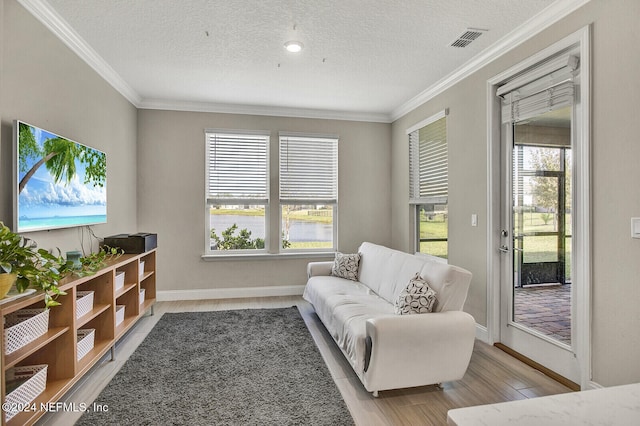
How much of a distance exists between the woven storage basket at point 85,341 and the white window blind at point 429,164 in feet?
11.8

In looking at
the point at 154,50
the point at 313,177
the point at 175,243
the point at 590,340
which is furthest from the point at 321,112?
the point at 590,340

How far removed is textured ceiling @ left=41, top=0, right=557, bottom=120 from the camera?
247 cm

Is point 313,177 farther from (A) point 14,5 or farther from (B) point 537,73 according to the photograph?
(A) point 14,5

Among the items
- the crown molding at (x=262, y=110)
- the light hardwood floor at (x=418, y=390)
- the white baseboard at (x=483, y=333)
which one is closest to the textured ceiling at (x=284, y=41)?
the crown molding at (x=262, y=110)

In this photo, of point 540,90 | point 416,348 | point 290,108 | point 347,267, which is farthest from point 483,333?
point 290,108

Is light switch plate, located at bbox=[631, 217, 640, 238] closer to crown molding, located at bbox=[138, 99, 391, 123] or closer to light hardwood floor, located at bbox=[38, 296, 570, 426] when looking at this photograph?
light hardwood floor, located at bbox=[38, 296, 570, 426]

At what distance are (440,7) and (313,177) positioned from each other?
296 cm

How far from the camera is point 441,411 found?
6.96 ft

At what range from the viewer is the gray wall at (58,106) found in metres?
2.15

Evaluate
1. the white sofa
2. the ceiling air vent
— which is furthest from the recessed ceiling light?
the white sofa

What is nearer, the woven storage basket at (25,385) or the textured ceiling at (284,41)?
the woven storage basket at (25,385)

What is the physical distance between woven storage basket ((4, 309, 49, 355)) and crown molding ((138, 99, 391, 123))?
127 inches

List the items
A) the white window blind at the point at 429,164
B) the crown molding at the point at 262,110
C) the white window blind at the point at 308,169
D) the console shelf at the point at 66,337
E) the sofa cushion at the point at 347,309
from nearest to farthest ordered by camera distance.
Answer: the console shelf at the point at 66,337
the sofa cushion at the point at 347,309
the white window blind at the point at 429,164
the crown molding at the point at 262,110
the white window blind at the point at 308,169

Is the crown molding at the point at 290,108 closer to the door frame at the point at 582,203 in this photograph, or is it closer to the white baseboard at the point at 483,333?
the door frame at the point at 582,203
